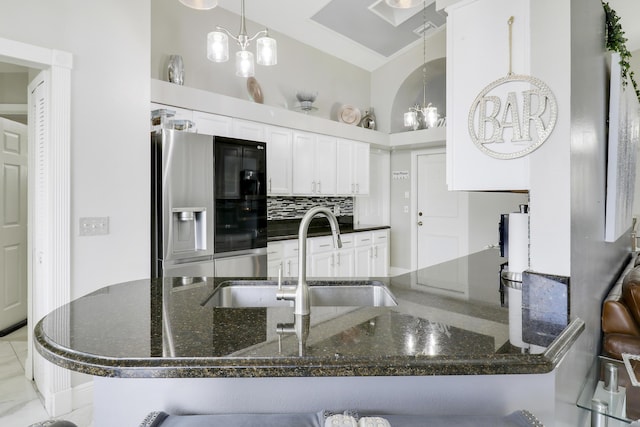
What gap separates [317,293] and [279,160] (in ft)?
9.34

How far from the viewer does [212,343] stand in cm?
94

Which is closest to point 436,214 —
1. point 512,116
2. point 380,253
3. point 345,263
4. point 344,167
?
point 380,253

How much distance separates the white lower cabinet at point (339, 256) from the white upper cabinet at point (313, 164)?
619 mm

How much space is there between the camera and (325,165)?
15.9 ft

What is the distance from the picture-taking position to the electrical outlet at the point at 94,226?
239 centimetres

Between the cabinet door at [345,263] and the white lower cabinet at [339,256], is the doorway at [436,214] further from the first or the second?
the cabinet door at [345,263]

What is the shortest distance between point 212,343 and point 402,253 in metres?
5.51

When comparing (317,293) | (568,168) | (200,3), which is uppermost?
(200,3)

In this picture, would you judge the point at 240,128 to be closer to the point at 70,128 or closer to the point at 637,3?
the point at 70,128

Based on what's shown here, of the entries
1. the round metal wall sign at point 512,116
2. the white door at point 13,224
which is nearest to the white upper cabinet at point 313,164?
the white door at point 13,224

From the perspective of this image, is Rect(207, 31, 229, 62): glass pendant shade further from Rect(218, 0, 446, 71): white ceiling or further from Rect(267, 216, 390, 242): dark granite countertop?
Rect(267, 216, 390, 242): dark granite countertop

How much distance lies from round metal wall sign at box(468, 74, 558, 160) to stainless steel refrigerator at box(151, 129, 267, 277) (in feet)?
6.74

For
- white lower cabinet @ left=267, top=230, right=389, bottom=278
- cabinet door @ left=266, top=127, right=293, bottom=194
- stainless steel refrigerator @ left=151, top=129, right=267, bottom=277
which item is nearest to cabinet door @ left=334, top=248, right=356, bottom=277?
white lower cabinet @ left=267, top=230, right=389, bottom=278

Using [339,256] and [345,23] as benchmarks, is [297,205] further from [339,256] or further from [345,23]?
[345,23]
